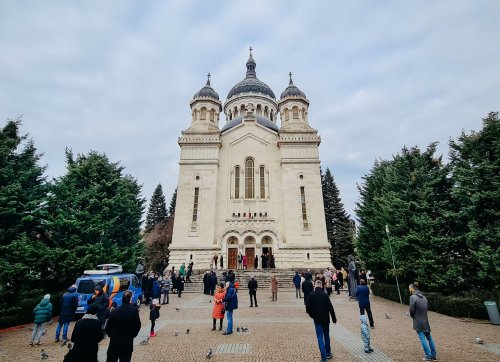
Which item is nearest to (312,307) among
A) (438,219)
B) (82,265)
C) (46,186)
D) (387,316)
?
(387,316)

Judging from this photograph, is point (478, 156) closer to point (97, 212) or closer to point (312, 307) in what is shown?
point (312, 307)

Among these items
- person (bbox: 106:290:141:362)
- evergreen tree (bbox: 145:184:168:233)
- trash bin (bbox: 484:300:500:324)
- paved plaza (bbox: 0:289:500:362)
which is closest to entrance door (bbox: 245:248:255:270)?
paved plaza (bbox: 0:289:500:362)

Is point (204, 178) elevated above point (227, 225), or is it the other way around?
point (204, 178)

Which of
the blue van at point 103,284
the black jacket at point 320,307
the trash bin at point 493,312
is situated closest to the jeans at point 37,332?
the blue van at point 103,284

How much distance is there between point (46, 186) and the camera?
14453 millimetres

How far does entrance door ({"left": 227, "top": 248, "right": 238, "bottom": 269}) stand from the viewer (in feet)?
94.4

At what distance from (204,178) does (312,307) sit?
26107 millimetres

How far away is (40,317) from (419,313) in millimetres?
10051

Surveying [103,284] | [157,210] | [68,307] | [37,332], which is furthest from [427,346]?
[157,210]

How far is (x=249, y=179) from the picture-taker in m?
32.9

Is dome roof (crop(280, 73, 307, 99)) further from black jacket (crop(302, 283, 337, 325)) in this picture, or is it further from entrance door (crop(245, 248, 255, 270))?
black jacket (crop(302, 283, 337, 325))

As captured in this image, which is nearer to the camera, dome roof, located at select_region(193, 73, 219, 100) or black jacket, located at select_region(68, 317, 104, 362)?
black jacket, located at select_region(68, 317, 104, 362)

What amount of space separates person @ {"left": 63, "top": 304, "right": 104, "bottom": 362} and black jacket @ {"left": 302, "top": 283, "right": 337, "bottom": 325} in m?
4.16

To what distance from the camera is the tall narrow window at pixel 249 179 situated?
32.2 metres
